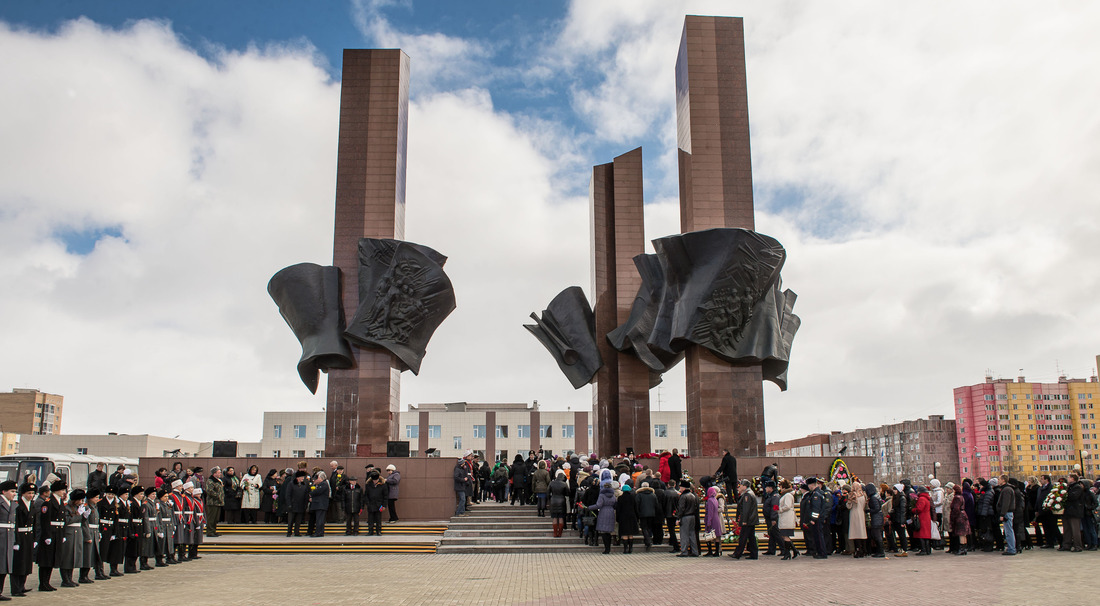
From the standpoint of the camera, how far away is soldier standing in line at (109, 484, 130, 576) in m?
11.9

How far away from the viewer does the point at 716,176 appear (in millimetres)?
23703

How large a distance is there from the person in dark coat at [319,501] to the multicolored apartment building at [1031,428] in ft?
239

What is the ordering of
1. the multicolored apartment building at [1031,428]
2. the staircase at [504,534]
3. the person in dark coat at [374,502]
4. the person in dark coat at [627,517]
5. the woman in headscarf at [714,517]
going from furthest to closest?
1. the multicolored apartment building at [1031,428]
2. the person in dark coat at [374,502]
3. the staircase at [504,534]
4. the person in dark coat at [627,517]
5. the woman in headscarf at [714,517]

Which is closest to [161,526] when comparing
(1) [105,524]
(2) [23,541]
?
(1) [105,524]

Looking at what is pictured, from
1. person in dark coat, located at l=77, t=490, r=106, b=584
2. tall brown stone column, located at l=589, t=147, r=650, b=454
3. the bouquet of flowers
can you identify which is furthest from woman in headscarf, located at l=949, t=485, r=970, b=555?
tall brown stone column, located at l=589, t=147, r=650, b=454

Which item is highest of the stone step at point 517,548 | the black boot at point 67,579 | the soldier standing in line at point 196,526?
the soldier standing in line at point 196,526

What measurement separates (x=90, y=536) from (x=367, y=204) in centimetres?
1416

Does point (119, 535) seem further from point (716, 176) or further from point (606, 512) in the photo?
point (716, 176)

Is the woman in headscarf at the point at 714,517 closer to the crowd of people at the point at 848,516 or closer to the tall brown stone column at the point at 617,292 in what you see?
the crowd of people at the point at 848,516

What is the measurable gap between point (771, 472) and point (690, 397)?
6105 millimetres

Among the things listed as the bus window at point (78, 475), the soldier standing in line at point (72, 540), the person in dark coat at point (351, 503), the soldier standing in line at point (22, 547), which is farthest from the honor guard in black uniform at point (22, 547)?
the bus window at point (78, 475)

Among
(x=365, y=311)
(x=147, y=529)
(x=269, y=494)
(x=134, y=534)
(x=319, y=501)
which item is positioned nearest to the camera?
(x=134, y=534)

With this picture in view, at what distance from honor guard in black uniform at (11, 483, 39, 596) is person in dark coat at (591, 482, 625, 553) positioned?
7963 millimetres

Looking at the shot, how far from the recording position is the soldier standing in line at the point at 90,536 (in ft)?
36.2
